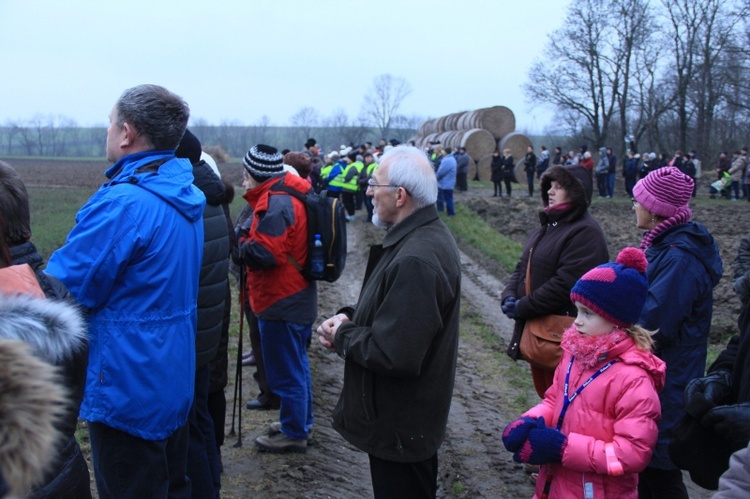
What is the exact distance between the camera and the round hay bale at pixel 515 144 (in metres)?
31.9

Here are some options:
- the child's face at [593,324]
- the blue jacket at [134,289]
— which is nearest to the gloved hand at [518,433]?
the child's face at [593,324]

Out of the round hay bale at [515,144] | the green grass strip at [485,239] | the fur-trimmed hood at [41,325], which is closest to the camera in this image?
the fur-trimmed hood at [41,325]

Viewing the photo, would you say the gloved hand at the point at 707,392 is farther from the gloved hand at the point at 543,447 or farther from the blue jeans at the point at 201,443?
the blue jeans at the point at 201,443

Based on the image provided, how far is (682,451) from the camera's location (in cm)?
271

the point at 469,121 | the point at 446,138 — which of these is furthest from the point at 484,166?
the point at 446,138

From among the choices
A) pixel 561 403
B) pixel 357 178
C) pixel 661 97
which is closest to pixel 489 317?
pixel 561 403

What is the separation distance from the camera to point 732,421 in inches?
96.1

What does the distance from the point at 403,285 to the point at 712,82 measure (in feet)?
129

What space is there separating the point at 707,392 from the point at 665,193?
1270 millimetres

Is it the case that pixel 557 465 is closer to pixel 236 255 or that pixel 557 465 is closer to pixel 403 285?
pixel 403 285

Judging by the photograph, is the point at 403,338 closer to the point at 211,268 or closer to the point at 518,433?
the point at 518,433

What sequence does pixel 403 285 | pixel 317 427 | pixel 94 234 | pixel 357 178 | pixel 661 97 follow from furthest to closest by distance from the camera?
1. pixel 661 97
2. pixel 357 178
3. pixel 317 427
4. pixel 403 285
5. pixel 94 234

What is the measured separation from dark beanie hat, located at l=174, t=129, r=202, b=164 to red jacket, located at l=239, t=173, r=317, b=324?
0.95 metres

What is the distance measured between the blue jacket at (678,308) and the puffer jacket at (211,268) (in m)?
2.15
